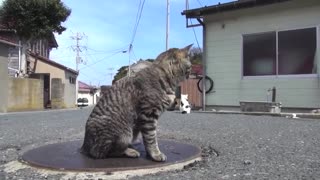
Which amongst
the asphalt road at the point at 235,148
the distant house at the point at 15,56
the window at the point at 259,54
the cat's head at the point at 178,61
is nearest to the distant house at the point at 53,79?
the distant house at the point at 15,56

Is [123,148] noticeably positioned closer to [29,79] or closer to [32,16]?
[29,79]

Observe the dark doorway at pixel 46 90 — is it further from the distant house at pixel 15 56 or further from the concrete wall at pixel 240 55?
the concrete wall at pixel 240 55

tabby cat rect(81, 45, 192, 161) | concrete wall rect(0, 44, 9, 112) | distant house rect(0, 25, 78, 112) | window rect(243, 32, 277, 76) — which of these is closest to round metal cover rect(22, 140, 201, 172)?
tabby cat rect(81, 45, 192, 161)

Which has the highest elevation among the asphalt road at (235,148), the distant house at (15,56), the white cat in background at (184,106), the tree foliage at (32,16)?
the tree foliage at (32,16)

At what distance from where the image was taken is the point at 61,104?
36.1 m

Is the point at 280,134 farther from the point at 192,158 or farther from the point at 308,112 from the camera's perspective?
the point at 308,112

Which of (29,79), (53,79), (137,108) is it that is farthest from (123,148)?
(53,79)

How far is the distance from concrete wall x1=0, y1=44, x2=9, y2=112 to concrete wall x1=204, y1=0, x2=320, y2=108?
47.4ft

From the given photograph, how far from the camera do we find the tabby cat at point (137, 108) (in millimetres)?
5473

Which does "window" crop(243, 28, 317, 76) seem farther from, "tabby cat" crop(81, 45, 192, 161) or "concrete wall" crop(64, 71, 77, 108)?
"concrete wall" crop(64, 71, 77, 108)

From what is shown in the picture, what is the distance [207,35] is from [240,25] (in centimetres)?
143

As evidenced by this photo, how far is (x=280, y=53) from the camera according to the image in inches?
556

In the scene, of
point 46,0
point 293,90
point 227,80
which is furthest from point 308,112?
point 46,0

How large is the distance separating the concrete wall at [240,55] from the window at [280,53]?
0.18 m
